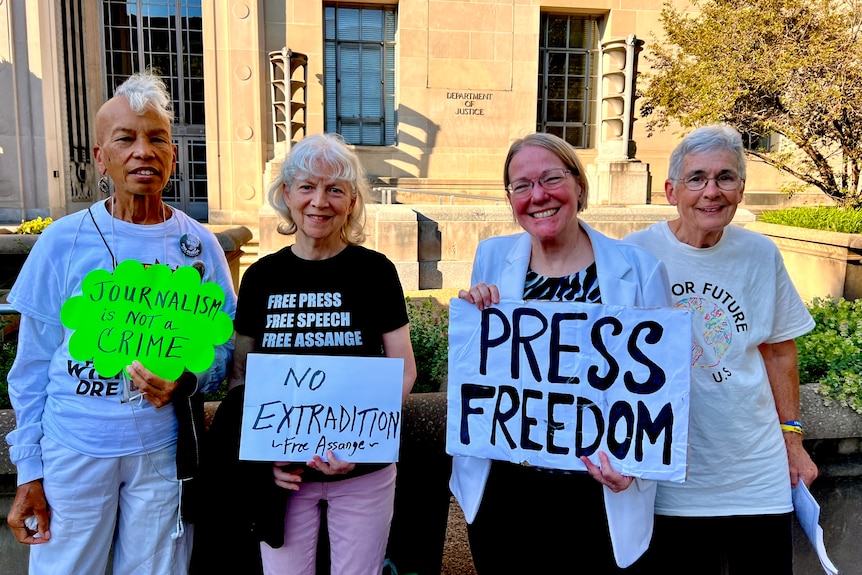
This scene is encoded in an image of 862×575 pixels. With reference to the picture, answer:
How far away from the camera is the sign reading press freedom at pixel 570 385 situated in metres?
1.98

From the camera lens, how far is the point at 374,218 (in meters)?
9.84

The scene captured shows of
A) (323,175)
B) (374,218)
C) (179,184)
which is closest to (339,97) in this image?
(179,184)

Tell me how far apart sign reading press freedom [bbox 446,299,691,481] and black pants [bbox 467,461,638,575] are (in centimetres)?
10

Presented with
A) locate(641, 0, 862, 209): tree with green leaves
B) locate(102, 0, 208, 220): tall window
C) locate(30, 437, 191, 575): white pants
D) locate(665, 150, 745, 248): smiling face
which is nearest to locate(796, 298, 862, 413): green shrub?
locate(665, 150, 745, 248): smiling face

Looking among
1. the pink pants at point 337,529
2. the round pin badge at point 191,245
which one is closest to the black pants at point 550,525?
the pink pants at point 337,529

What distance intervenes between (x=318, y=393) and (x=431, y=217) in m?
7.94

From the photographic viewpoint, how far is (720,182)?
2227 millimetres

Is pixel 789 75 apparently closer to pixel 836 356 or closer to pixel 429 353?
pixel 836 356

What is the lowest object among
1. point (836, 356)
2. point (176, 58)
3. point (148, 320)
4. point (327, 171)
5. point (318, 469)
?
point (318, 469)

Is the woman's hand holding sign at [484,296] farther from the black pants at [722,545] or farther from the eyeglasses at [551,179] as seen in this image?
the black pants at [722,545]

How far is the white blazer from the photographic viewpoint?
6.59ft

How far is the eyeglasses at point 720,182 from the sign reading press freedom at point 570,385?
552mm

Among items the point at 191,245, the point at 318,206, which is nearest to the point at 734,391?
the point at 318,206

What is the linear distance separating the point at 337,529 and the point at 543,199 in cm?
131
